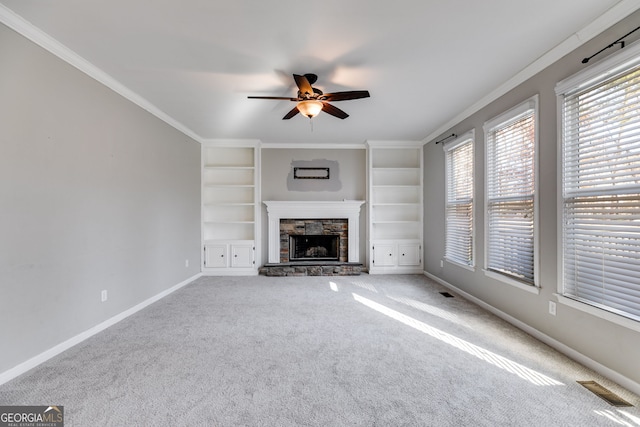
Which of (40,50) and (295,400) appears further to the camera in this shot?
(40,50)

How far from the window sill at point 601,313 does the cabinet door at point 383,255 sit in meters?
3.03

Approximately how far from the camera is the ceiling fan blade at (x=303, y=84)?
7.97 ft

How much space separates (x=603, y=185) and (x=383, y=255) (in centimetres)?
356

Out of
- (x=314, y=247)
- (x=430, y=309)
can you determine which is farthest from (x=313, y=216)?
(x=430, y=309)

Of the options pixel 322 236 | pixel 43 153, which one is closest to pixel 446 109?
pixel 322 236

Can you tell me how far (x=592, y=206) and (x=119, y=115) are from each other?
15.2 feet

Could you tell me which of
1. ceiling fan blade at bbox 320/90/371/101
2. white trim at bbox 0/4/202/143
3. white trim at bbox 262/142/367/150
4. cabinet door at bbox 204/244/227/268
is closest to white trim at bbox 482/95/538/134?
ceiling fan blade at bbox 320/90/371/101

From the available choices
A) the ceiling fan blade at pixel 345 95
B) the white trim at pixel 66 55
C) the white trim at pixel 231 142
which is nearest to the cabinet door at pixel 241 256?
the white trim at pixel 231 142

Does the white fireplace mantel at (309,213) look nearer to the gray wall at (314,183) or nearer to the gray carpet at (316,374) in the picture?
the gray wall at (314,183)

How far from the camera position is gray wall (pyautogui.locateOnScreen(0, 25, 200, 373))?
1925 millimetres

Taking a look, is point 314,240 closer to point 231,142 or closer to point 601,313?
point 231,142

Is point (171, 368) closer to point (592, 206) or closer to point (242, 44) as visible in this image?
point (242, 44)

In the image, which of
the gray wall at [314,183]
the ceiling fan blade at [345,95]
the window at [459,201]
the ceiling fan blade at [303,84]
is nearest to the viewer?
the ceiling fan blade at [303,84]

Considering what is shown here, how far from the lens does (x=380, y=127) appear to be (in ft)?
14.4
